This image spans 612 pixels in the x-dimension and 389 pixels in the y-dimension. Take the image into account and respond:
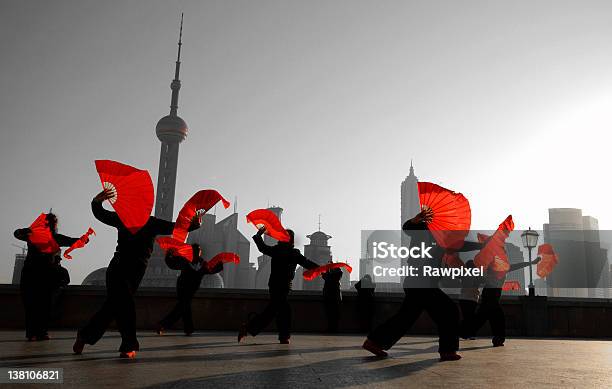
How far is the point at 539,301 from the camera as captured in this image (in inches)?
590

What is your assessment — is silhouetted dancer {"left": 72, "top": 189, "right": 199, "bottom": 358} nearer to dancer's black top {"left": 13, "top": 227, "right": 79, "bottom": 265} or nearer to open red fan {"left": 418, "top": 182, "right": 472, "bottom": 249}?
dancer's black top {"left": 13, "top": 227, "right": 79, "bottom": 265}

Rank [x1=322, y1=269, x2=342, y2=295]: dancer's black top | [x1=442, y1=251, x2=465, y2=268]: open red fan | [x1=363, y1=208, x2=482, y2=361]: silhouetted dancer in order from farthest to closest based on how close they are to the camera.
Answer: [x1=322, y1=269, x2=342, y2=295]: dancer's black top
[x1=442, y1=251, x2=465, y2=268]: open red fan
[x1=363, y1=208, x2=482, y2=361]: silhouetted dancer

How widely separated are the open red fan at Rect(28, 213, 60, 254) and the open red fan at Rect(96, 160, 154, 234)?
8.46 ft

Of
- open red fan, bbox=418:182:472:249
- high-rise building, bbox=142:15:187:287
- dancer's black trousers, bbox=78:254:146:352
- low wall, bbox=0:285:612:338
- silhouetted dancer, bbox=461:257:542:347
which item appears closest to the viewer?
dancer's black trousers, bbox=78:254:146:352

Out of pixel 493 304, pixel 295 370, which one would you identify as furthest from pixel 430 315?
pixel 493 304

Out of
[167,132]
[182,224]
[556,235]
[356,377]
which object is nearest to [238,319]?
[182,224]

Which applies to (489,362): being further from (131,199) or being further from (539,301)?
(539,301)

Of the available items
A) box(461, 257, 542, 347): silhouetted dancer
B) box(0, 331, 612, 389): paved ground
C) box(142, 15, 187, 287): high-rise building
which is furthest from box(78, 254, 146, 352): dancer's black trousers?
box(142, 15, 187, 287): high-rise building

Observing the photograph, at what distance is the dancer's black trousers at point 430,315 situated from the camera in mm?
6582

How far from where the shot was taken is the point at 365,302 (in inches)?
567

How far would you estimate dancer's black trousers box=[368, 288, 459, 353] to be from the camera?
658 centimetres

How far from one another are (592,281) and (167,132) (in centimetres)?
13415

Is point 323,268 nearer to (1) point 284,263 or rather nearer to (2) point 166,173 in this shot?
(1) point 284,263

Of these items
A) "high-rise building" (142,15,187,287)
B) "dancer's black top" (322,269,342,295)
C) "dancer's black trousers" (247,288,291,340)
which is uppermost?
"high-rise building" (142,15,187,287)
